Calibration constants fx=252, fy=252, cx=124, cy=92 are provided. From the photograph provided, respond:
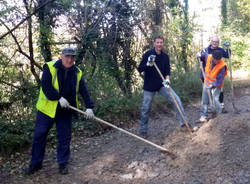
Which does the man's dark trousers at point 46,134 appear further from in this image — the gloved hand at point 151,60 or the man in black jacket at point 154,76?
the gloved hand at point 151,60

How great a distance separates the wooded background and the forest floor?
111 centimetres

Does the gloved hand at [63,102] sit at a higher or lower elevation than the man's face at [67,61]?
lower

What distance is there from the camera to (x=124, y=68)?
7.69 metres

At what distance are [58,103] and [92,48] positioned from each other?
3.42 metres

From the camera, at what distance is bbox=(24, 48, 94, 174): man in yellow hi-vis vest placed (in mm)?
3666

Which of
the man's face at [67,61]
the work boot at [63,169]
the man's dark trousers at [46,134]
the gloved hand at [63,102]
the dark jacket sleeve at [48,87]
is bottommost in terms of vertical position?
the work boot at [63,169]

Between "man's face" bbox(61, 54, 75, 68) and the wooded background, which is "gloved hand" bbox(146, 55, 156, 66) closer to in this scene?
"man's face" bbox(61, 54, 75, 68)

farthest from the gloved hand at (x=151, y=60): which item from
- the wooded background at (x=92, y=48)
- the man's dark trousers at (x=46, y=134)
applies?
the wooded background at (x=92, y=48)

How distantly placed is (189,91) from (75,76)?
5.80 m

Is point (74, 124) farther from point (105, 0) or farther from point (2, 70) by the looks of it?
point (105, 0)

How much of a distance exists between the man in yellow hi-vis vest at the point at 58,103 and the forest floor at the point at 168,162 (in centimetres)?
33

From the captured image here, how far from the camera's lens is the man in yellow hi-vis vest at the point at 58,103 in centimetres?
367

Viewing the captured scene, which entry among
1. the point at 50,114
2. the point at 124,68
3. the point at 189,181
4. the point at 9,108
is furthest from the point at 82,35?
the point at 189,181

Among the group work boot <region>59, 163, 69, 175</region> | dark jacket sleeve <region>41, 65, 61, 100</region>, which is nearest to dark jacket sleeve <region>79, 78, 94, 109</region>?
dark jacket sleeve <region>41, 65, 61, 100</region>
